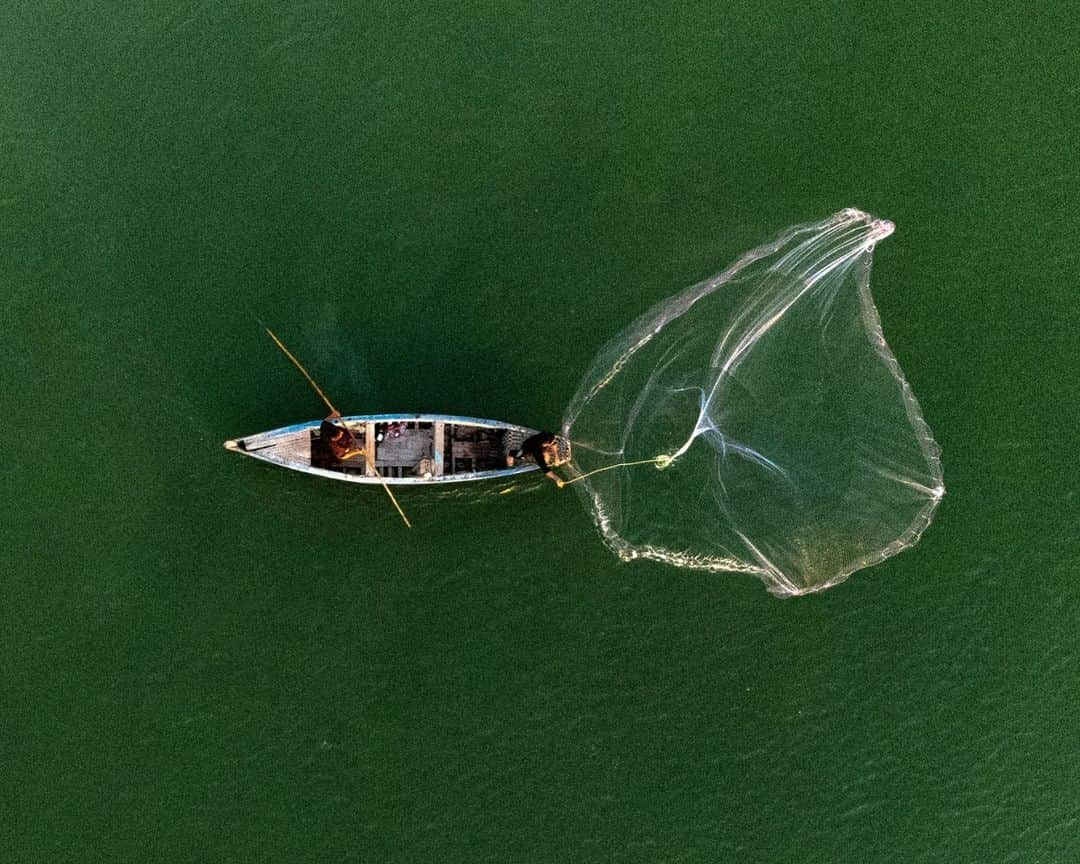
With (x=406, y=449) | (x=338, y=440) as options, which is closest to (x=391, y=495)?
(x=406, y=449)

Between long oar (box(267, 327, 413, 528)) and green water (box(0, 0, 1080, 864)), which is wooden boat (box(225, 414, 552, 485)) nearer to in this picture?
long oar (box(267, 327, 413, 528))

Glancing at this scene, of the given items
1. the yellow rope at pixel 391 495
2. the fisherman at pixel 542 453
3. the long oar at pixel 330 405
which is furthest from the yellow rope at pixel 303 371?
the fisherman at pixel 542 453

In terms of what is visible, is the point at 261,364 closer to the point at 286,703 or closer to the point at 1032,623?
the point at 286,703

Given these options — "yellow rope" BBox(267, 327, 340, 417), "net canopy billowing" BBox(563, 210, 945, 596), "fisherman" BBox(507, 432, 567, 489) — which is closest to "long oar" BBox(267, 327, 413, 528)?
"yellow rope" BBox(267, 327, 340, 417)

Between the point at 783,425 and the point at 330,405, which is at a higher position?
the point at 330,405

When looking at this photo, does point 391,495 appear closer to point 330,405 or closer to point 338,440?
point 338,440

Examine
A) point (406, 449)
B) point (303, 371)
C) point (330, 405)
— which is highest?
point (303, 371)

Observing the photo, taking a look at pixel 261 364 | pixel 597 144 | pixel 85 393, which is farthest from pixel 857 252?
pixel 85 393
